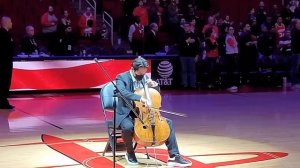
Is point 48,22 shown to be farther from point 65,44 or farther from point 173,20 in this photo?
point 173,20

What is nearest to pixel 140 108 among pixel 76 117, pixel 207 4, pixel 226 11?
pixel 76 117

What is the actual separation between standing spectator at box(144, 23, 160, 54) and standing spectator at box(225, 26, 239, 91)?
216 cm

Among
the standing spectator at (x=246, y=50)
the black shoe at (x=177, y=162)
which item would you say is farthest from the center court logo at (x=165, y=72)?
the black shoe at (x=177, y=162)

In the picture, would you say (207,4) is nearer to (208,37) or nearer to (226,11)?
(226,11)

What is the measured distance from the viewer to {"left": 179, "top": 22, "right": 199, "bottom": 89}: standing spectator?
18.7m

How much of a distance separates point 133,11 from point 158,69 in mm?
3075

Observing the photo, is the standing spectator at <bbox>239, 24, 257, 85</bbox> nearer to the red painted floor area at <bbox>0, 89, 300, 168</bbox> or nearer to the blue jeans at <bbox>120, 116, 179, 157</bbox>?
the red painted floor area at <bbox>0, 89, 300, 168</bbox>

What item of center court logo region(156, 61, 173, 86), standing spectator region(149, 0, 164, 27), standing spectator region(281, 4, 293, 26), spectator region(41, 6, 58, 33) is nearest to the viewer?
center court logo region(156, 61, 173, 86)

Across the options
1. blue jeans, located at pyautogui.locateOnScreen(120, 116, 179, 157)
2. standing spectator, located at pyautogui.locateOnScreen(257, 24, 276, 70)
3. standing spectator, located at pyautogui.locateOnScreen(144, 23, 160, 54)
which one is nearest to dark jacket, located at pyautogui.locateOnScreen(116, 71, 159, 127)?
blue jeans, located at pyautogui.locateOnScreen(120, 116, 179, 157)

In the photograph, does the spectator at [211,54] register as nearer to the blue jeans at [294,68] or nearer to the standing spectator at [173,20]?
the standing spectator at [173,20]

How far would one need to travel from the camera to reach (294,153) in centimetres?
927

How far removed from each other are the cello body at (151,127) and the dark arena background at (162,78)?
1.63ft

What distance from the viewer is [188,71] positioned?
18.9 meters

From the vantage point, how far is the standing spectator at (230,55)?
63.8 ft
